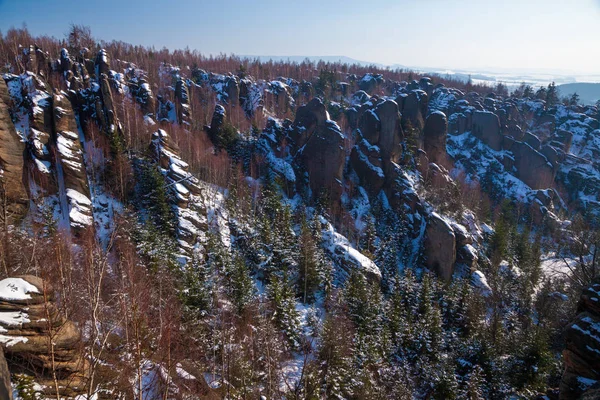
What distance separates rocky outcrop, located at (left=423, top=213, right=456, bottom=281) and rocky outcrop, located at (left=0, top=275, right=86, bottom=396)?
42.4 metres

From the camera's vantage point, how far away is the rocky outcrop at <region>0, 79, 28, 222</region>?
1152 inches

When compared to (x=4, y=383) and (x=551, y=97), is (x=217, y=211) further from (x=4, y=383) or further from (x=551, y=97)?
(x=551, y=97)

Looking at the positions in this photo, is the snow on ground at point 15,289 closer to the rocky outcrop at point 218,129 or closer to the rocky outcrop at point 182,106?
the rocky outcrop at point 218,129

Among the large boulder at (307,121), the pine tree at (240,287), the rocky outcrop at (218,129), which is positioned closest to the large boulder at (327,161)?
the large boulder at (307,121)

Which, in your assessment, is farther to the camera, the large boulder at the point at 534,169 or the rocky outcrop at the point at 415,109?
the large boulder at the point at 534,169

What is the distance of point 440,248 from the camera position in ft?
140

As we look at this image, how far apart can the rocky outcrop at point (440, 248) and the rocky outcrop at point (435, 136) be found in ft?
69.4

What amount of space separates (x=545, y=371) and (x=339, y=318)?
55.3 ft

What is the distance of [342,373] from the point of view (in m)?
20.2

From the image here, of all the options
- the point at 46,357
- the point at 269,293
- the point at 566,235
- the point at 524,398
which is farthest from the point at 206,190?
the point at 566,235

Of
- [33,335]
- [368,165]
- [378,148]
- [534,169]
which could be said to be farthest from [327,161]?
[534,169]

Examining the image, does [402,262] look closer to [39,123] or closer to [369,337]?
[369,337]

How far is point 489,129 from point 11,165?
293 ft

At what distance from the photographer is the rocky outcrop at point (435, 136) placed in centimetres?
5922
